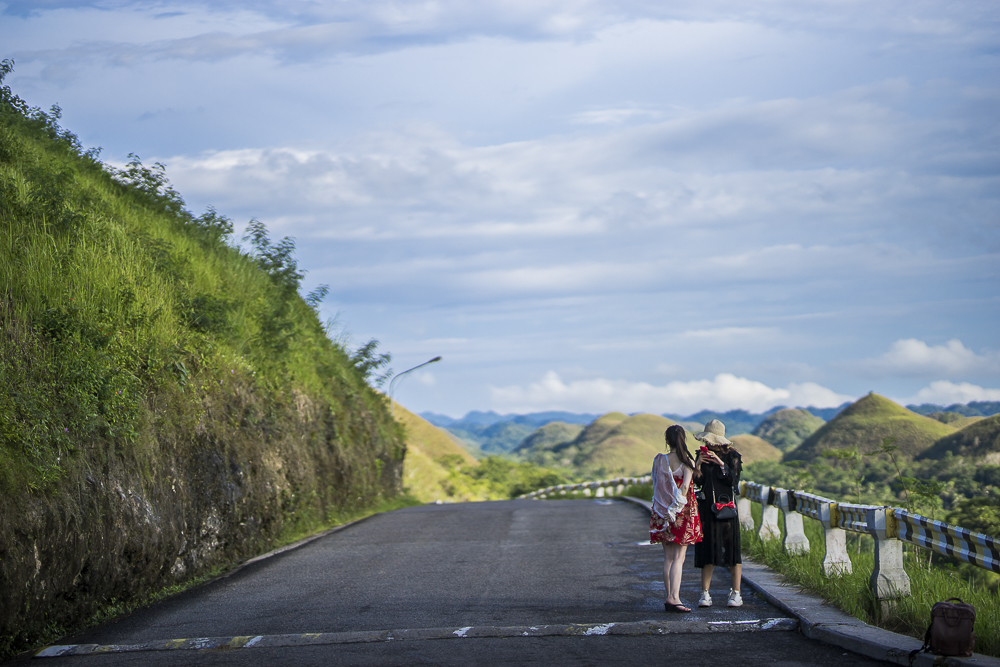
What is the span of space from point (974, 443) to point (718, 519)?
90.5m

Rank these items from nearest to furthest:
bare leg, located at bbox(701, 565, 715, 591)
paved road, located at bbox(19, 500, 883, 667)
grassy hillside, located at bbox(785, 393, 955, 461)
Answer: paved road, located at bbox(19, 500, 883, 667), bare leg, located at bbox(701, 565, 715, 591), grassy hillside, located at bbox(785, 393, 955, 461)

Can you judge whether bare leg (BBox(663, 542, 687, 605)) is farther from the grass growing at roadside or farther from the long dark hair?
the grass growing at roadside

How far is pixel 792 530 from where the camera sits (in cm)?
1136

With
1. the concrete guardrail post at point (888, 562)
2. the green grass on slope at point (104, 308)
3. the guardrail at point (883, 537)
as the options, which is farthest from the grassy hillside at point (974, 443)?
the concrete guardrail post at point (888, 562)

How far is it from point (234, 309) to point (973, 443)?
3464 inches

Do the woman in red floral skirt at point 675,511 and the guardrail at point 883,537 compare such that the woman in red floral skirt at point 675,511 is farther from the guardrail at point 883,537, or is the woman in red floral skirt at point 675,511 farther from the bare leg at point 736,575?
the guardrail at point 883,537

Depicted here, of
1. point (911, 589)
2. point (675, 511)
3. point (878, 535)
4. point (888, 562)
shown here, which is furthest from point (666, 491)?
point (911, 589)

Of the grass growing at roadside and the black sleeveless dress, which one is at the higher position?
the black sleeveless dress

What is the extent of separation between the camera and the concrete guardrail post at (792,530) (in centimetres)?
1122

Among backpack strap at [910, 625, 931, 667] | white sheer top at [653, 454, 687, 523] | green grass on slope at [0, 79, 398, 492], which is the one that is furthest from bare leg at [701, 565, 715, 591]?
green grass on slope at [0, 79, 398, 492]

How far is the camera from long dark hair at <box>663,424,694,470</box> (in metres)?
8.66

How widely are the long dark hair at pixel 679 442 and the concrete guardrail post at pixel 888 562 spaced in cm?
175

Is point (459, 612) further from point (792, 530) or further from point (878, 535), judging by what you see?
point (792, 530)

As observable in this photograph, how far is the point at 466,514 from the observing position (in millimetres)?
21797
